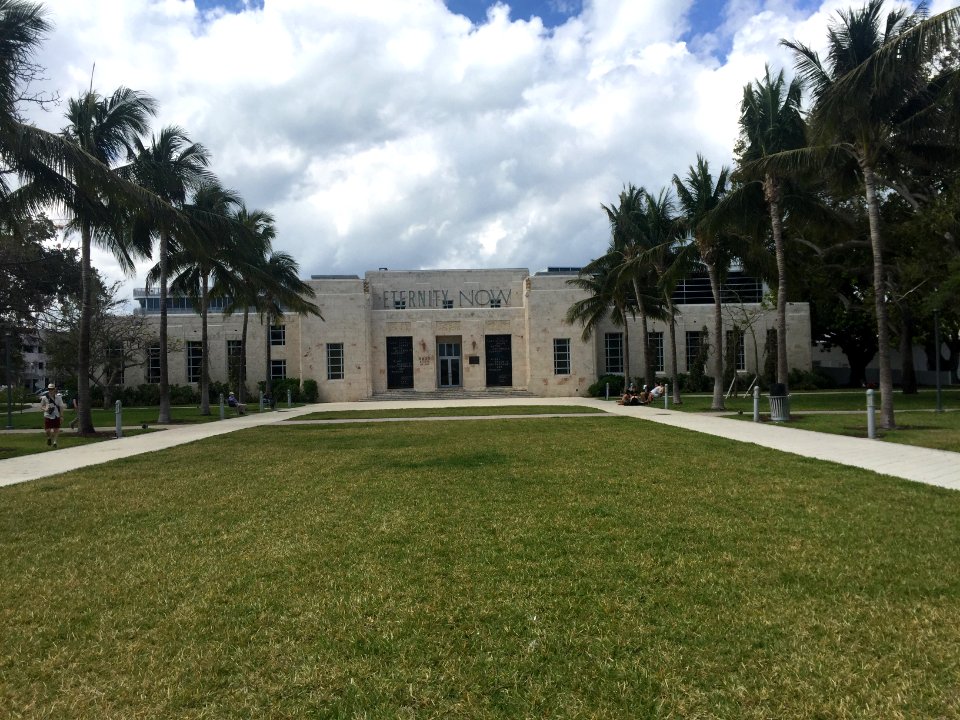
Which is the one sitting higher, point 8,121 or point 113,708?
point 8,121

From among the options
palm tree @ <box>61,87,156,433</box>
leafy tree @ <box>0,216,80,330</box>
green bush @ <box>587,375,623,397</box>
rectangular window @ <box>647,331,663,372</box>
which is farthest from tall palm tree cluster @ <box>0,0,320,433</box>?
rectangular window @ <box>647,331,663,372</box>

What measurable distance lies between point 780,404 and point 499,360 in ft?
86.2

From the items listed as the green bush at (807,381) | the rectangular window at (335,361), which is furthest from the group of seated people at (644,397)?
the rectangular window at (335,361)

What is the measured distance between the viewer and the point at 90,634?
420 cm

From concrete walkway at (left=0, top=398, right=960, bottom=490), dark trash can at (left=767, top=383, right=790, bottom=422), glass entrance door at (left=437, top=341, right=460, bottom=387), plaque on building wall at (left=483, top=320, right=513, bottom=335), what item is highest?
plaque on building wall at (left=483, top=320, right=513, bottom=335)

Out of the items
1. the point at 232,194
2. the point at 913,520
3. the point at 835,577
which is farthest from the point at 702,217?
the point at 835,577

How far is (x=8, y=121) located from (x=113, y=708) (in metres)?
14.9

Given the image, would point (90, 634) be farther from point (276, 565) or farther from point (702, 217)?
point (702, 217)

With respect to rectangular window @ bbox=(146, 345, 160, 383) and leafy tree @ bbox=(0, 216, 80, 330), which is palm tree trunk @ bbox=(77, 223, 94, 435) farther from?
rectangular window @ bbox=(146, 345, 160, 383)

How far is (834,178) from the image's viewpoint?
815 inches

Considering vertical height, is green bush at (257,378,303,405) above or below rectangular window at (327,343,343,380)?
below

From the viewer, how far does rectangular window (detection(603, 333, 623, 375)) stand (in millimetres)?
46094

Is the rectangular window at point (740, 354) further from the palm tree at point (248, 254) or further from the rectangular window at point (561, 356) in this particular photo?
the palm tree at point (248, 254)

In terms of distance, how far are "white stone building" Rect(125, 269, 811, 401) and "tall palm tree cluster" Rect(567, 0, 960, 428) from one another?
30.0 feet
